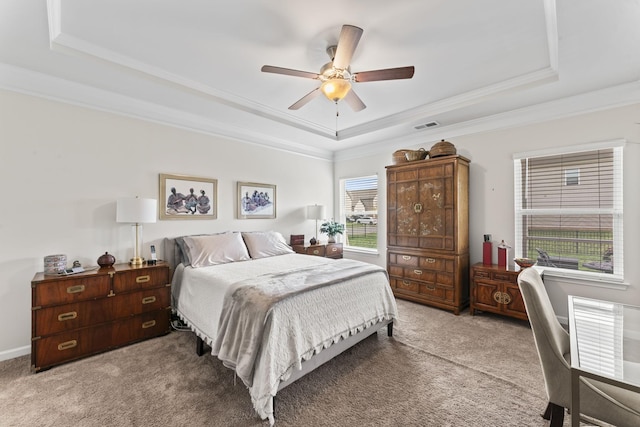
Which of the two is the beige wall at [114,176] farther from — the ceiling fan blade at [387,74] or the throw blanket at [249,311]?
the ceiling fan blade at [387,74]

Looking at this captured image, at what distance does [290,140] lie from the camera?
15.6ft

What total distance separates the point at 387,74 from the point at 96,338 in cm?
354

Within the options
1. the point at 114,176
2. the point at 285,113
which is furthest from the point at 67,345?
the point at 285,113

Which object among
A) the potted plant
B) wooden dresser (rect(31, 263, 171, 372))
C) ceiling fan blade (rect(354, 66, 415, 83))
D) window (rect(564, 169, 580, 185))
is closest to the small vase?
wooden dresser (rect(31, 263, 171, 372))

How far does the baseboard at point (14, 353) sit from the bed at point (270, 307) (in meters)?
1.28

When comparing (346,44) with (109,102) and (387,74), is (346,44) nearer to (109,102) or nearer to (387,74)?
(387,74)

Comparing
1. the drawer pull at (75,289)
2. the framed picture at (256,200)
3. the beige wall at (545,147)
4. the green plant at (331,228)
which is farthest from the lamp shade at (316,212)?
the drawer pull at (75,289)

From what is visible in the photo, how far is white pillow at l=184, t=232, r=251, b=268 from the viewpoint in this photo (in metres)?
3.22

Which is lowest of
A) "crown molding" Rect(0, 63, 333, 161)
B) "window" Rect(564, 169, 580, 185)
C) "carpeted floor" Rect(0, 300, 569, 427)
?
"carpeted floor" Rect(0, 300, 569, 427)

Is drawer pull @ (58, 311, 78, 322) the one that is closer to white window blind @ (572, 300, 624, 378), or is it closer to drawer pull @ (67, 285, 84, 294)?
drawer pull @ (67, 285, 84, 294)

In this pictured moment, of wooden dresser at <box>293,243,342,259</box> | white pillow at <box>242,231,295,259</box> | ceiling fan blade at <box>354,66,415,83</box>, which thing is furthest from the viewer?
wooden dresser at <box>293,243,342,259</box>

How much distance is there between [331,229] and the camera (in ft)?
17.0

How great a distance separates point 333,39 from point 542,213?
3265mm

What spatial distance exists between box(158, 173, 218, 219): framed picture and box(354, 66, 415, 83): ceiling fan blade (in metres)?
2.62
